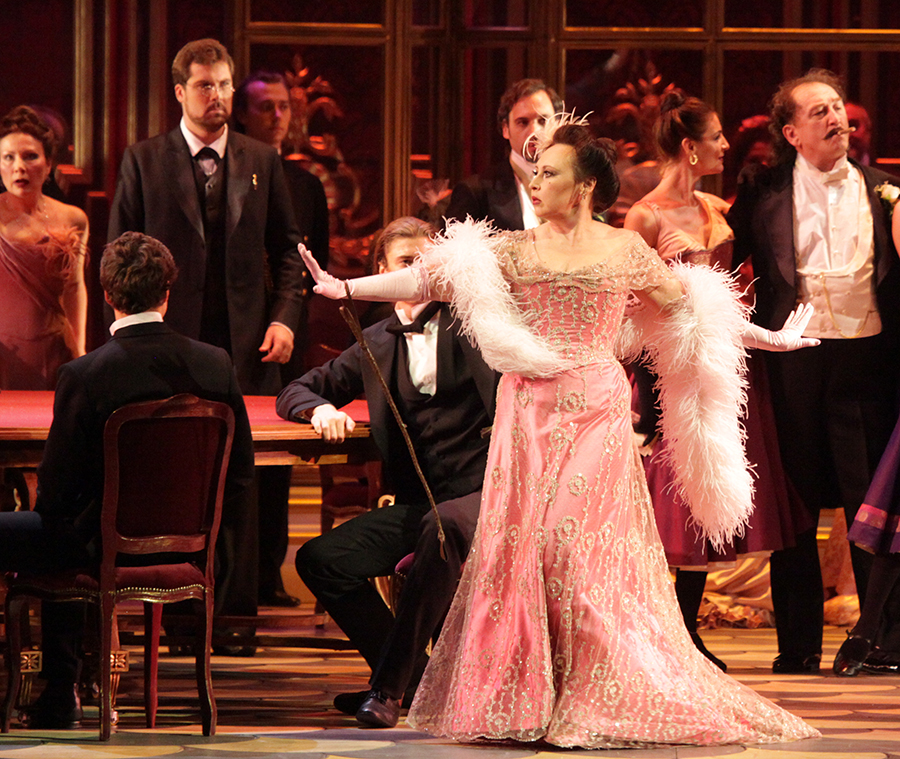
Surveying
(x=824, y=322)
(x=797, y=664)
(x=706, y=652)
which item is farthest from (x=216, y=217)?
(x=797, y=664)

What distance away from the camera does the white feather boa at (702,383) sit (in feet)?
12.2

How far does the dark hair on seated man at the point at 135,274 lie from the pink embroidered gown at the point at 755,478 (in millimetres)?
1554

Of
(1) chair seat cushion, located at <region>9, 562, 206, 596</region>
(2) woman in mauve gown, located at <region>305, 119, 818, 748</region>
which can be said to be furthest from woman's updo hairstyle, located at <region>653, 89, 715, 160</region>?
(1) chair seat cushion, located at <region>9, 562, 206, 596</region>

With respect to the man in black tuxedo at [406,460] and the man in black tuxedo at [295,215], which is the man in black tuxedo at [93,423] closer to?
the man in black tuxedo at [406,460]

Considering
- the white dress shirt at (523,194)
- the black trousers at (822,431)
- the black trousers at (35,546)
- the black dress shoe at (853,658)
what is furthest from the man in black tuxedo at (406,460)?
the black dress shoe at (853,658)

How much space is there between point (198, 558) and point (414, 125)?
3.32 meters

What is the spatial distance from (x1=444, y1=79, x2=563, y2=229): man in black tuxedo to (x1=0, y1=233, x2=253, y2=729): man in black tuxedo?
4.72 feet

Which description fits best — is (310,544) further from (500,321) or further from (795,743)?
(795,743)

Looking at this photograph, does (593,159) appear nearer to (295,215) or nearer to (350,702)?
(350,702)

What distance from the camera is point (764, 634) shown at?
534 cm

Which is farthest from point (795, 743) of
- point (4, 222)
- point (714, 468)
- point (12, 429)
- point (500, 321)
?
point (4, 222)

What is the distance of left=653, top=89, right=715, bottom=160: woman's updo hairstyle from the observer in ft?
15.1

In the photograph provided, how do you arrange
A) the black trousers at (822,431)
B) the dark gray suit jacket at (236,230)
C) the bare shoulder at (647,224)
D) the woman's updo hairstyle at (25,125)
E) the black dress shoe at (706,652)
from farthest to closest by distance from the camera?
the woman's updo hairstyle at (25,125)
the dark gray suit jacket at (236,230)
the black trousers at (822,431)
the bare shoulder at (647,224)
the black dress shoe at (706,652)
